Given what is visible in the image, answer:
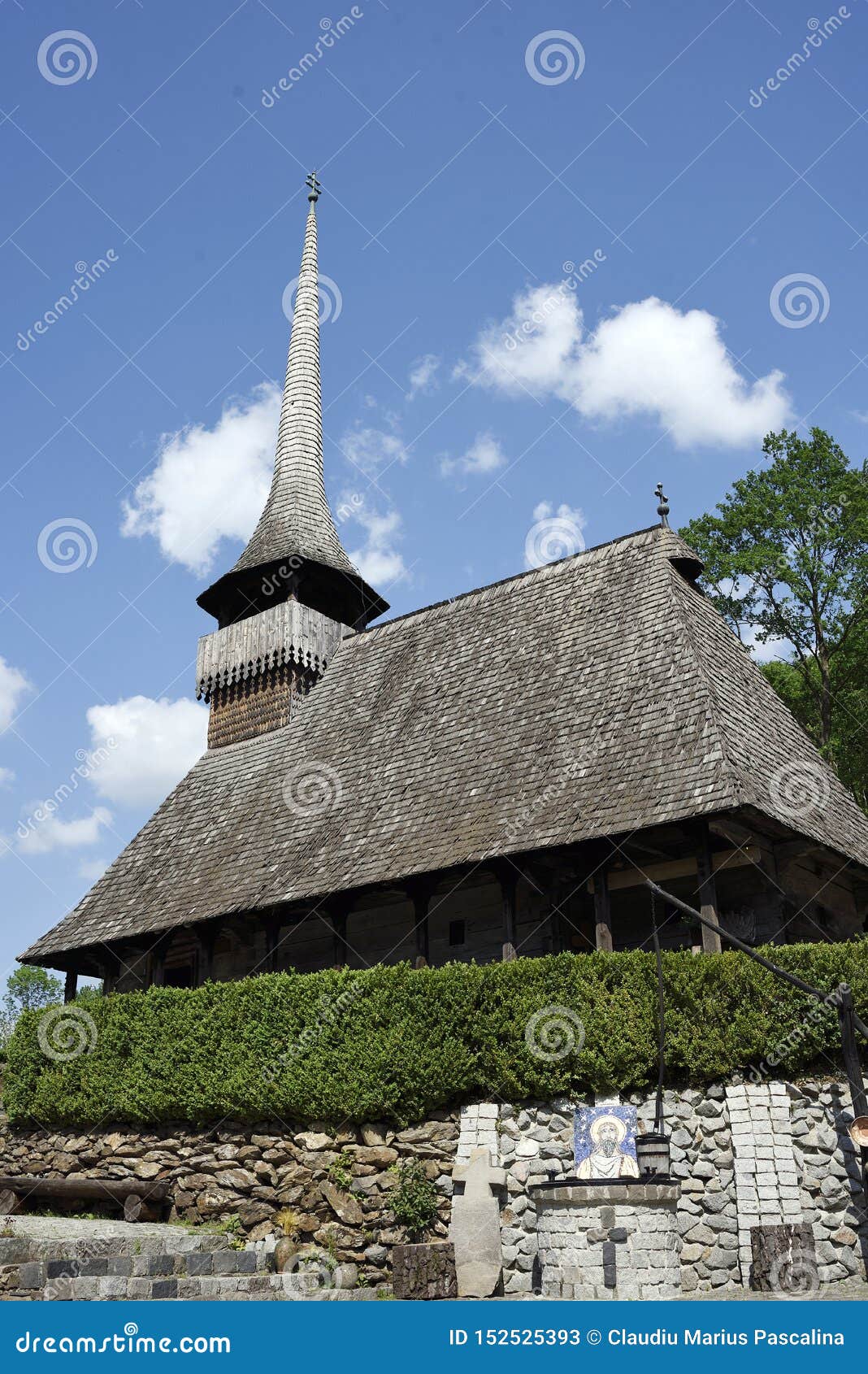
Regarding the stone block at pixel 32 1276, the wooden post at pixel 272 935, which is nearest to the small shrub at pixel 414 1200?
the stone block at pixel 32 1276

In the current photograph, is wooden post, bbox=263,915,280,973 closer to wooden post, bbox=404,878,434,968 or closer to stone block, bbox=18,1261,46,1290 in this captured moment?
wooden post, bbox=404,878,434,968

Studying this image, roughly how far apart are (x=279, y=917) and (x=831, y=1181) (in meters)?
9.95

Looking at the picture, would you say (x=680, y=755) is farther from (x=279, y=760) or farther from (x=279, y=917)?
(x=279, y=760)

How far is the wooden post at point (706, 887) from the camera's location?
1574 centimetres

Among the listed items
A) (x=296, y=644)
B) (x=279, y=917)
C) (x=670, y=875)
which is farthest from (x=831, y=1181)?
(x=296, y=644)

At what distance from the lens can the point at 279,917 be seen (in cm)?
2053

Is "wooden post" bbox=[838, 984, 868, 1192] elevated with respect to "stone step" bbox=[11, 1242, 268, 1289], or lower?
elevated

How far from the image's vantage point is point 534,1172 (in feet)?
48.4

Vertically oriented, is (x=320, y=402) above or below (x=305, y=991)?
above

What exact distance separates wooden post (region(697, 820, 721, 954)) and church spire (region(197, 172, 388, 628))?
13667 mm

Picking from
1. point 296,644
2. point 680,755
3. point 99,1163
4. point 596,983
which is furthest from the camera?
point 296,644

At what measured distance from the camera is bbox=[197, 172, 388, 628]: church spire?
92.1 feet

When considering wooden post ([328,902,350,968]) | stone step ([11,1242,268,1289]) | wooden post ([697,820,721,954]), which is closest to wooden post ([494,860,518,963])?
wooden post ([697,820,721,954])

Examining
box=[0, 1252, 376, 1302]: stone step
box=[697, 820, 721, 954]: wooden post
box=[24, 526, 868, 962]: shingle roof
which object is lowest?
box=[0, 1252, 376, 1302]: stone step
